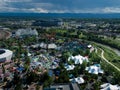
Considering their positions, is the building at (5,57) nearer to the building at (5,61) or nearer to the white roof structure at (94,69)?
the building at (5,61)

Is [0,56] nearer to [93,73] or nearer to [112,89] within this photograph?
[93,73]

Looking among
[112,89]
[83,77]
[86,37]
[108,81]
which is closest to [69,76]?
[83,77]

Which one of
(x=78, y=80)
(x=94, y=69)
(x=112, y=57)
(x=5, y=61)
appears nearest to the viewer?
(x=78, y=80)

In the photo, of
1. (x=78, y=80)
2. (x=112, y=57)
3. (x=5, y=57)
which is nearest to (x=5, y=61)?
(x=5, y=57)

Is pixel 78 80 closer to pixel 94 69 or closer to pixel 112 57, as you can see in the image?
pixel 94 69

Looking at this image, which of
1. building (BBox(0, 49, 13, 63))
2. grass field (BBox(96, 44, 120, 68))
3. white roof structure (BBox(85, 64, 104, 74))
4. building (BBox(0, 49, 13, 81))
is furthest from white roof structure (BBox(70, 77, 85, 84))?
building (BBox(0, 49, 13, 63))

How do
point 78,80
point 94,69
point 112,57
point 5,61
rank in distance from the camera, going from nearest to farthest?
point 78,80 → point 94,69 → point 5,61 → point 112,57

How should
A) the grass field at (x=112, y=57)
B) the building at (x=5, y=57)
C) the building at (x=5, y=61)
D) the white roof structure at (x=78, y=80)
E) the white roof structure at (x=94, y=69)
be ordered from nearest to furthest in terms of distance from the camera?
the white roof structure at (x=78, y=80) → the white roof structure at (x=94, y=69) → the building at (x=5, y=61) → the building at (x=5, y=57) → the grass field at (x=112, y=57)

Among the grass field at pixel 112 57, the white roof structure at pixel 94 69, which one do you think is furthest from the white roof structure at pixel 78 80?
the grass field at pixel 112 57

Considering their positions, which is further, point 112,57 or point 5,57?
point 112,57

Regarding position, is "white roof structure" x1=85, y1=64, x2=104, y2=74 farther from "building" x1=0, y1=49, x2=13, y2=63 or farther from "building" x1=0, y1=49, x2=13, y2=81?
"building" x1=0, y1=49, x2=13, y2=63

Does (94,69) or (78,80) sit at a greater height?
(78,80)
